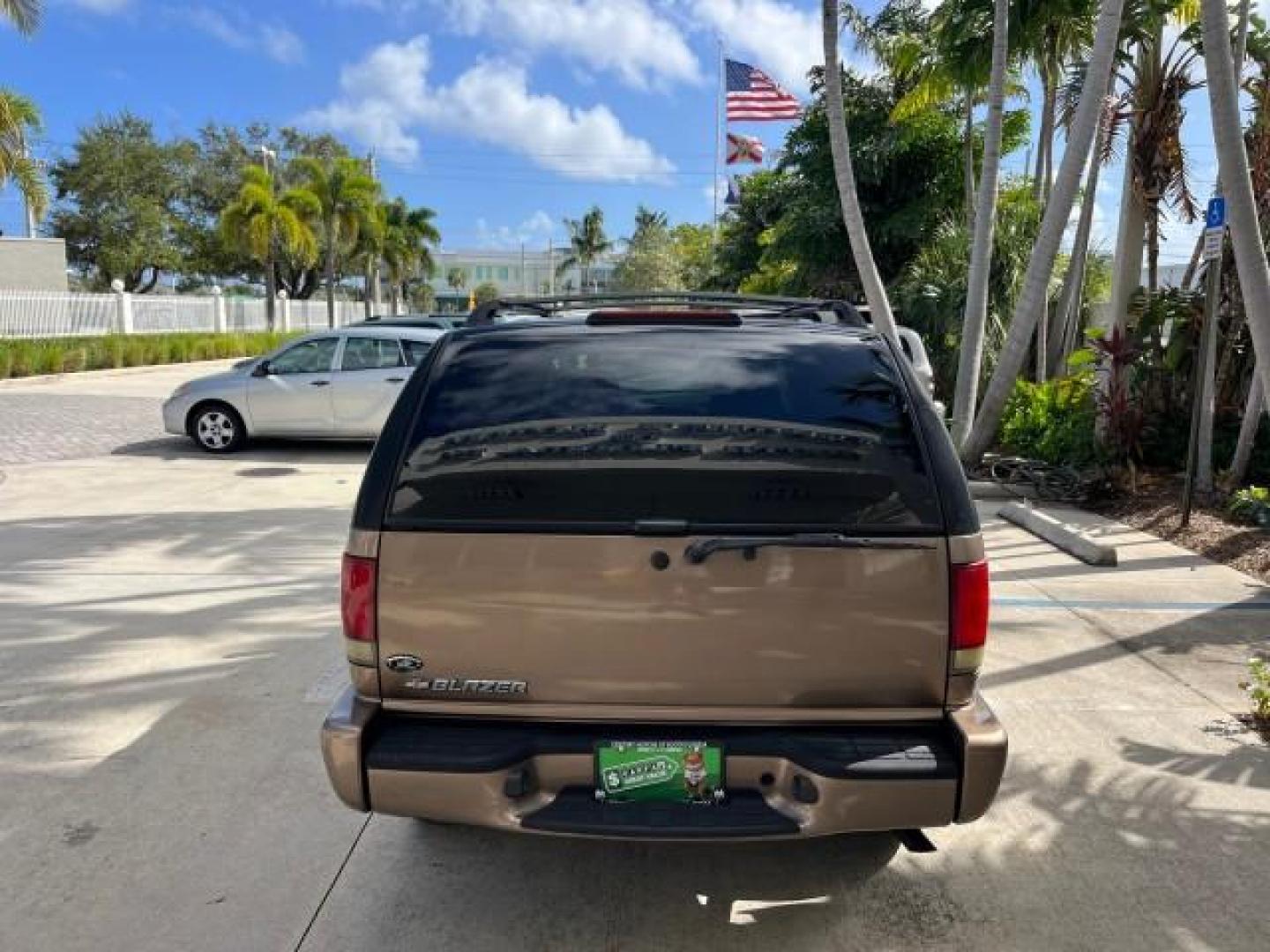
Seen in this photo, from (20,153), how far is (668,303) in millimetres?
19663

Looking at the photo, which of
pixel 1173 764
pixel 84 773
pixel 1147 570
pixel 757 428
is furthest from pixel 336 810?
pixel 1147 570

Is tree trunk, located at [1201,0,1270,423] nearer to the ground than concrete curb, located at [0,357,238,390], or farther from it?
farther from it

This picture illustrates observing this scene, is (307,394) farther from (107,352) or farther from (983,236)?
(107,352)

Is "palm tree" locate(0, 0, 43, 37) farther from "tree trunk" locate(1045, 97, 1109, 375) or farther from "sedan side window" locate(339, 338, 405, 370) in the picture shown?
"tree trunk" locate(1045, 97, 1109, 375)

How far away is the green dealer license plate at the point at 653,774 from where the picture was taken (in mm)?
2674

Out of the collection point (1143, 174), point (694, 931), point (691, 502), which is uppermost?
point (1143, 174)

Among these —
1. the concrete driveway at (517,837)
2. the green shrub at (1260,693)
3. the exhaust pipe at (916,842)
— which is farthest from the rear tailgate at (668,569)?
the green shrub at (1260,693)

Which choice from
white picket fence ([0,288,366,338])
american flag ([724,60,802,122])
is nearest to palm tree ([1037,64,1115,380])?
american flag ([724,60,802,122])

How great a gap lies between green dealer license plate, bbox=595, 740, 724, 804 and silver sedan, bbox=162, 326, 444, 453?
974 cm

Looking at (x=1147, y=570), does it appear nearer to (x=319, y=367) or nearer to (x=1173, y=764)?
(x=1173, y=764)

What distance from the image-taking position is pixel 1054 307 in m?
15.0

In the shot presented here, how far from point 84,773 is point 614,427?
106 inches

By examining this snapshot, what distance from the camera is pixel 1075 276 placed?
1271 cm

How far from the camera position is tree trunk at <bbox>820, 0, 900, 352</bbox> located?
10523 millimetres
